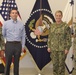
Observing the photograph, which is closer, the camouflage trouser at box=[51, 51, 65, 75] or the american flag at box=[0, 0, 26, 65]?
the camouflage trouser at box=[51, 51, 65, 75]

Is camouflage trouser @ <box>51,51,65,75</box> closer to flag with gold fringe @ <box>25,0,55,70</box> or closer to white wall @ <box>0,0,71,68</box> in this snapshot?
flag with gold fringe @ <box>25,0,55,70</box>

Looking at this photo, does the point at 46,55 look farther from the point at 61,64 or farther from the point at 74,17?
the point at 74,17

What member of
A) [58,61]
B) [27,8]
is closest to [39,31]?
[27,8]

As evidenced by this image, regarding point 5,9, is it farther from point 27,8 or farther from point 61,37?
point 61,37

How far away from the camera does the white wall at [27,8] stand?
4.74m

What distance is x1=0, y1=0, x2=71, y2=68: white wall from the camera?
4.74m

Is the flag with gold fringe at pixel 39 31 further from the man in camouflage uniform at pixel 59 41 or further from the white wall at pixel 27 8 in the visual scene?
the man in camouflage uniform at pixel 59 41

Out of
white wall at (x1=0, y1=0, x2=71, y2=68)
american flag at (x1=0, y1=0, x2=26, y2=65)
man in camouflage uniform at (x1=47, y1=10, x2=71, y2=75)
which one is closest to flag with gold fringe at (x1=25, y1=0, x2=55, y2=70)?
white wall at (x1=0, y1=0, x2=71, y2=68)

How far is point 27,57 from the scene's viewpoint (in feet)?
15.9

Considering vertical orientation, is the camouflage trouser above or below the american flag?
below

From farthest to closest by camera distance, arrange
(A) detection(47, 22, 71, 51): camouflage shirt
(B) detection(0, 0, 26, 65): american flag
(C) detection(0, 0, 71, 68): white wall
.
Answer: (C) detection(0, 0, 71, 68): white wall, (B) detection(0, 0, 26, 65): american flag, (A) detection(47, 22, 71, 51): camouflage shirt

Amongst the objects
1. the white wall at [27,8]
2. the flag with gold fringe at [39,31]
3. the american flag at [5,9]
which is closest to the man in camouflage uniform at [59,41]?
the flag with gold fringe at [39,31]

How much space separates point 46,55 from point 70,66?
60cm

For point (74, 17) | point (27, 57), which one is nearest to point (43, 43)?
point (27, 57)
